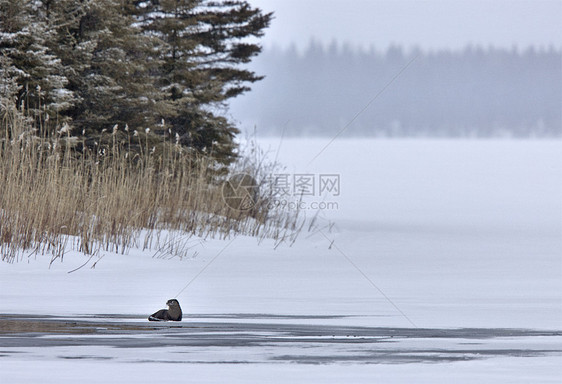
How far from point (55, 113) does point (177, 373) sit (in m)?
9.20

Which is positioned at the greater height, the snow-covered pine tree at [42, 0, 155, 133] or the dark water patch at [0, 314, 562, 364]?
the snow-covered pine tree at [42, 0, 155, 133]

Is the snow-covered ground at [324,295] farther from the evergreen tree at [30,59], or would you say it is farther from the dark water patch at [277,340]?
the evergreen tree at [30,59]

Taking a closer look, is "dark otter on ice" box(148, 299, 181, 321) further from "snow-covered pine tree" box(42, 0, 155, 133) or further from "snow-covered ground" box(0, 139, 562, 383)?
"snow-covered pine tree" box(42, 0, 155, 133)

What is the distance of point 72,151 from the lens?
41.0 feet

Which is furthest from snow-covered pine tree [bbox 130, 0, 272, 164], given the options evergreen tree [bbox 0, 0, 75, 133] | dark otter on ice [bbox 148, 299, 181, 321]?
dark otter on ice [bbox 148, 299, 181, 321]

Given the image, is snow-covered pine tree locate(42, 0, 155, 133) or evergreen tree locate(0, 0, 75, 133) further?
snow-covered pine tree locate(42, 0, 155, 133)

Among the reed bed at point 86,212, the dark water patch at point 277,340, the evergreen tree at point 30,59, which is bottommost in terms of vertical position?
the dark water patch at point 277,340

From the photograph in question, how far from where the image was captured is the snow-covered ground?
341cm

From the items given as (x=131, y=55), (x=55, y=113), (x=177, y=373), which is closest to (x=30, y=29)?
(x=55, y=113)

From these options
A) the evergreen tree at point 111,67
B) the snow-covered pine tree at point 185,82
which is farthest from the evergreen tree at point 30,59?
the snow-covered pine tree at point 185,82

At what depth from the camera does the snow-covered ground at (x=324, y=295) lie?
3.41 meters

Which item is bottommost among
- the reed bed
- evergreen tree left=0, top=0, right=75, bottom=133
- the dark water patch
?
the dark water patch

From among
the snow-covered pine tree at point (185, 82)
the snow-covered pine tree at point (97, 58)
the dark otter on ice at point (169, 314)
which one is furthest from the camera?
the snow-covered pine tree at point (185, 82)

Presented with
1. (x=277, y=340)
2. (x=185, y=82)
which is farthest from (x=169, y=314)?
(x=185, y=82)
